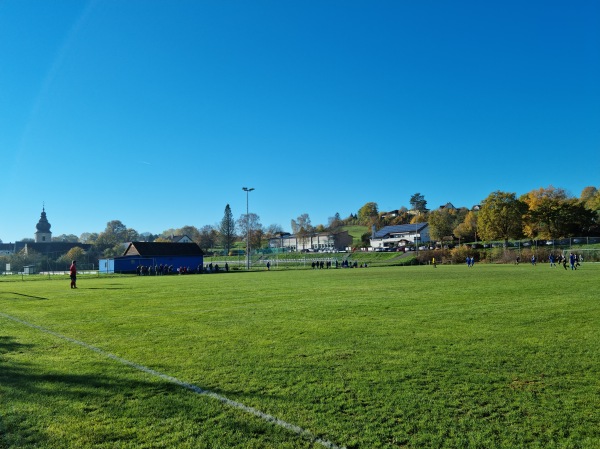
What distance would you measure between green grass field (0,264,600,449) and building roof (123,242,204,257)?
60.5 meters

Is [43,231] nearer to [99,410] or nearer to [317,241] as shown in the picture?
[317,241]

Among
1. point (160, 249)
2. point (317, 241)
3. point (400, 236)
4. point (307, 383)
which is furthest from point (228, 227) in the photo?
point (307, 383)

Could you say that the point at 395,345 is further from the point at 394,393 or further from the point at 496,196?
the point at 496,196

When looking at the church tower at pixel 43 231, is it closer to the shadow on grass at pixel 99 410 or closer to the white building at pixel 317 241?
the white building at pixel 317 241

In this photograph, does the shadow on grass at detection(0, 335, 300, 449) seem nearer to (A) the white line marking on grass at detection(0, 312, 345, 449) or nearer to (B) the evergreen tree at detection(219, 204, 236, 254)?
(A) the white line marking on grass at detection(0, 312, 345, 449)

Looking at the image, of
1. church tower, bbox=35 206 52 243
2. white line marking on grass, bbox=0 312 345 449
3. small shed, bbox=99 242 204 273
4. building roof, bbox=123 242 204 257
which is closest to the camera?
white line marking on grass, bbox=0 312 345 449

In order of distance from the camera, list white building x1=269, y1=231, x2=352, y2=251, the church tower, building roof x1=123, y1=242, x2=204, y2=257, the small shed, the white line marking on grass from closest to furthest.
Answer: the white line marking on grass → the small shed → building roof x1=123, y1=242, x2=204, y2=257 → the church tower → white building x1=269, y1=231, x2=352, y2=251

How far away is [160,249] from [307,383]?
229 feet

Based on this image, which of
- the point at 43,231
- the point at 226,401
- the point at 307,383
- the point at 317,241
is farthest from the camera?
the point at 317,241

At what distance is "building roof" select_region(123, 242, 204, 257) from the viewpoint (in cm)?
7038

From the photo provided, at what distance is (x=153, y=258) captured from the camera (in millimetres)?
67812

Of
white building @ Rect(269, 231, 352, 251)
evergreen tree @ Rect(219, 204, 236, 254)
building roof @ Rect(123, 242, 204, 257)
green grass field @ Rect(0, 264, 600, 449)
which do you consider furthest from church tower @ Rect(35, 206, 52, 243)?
green grass field @ Rect(0, 264, 600, 449)

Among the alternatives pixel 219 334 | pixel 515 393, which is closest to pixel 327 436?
pixel 515 393

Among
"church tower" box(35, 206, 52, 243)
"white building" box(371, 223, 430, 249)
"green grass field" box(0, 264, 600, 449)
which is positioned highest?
"church tower" box(35, 206, 52, 243)
